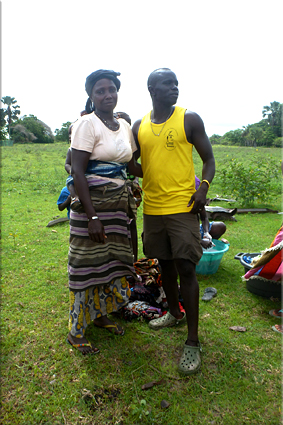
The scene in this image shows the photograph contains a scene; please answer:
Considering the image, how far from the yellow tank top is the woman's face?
34cm

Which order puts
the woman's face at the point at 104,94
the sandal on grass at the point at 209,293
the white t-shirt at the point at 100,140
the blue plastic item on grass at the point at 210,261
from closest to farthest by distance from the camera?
the white t-shirt at the point at 100,140 < the woman's face at the point at 104,94 < the sandal on grass at the point at 209,293 < the blue plastic item on grass at the point at 210,261

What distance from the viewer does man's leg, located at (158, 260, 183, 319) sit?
8.75 feet

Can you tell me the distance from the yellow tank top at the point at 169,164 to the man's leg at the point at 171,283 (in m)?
0.51

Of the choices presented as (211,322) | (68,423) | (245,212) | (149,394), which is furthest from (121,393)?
(245,212)

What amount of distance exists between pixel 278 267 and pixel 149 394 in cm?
174

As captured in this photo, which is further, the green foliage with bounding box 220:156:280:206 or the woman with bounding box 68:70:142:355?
the green foliage with bounding box 220:156:280:206

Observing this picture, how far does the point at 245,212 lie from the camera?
745 cm

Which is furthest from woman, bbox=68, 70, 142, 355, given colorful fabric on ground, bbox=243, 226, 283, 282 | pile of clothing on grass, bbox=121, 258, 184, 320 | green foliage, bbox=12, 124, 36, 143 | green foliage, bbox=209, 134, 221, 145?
green foliage, bbox=209, 134, 221, 145

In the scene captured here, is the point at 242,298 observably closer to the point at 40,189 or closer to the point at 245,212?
the point at 245,212

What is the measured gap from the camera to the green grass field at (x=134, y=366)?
77.8 inches

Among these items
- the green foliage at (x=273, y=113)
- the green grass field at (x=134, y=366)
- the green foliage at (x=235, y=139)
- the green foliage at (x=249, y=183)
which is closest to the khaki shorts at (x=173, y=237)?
the green grass field at (x=134, y=366)

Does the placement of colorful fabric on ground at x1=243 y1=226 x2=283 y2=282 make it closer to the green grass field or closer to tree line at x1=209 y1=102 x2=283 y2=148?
the green grass field

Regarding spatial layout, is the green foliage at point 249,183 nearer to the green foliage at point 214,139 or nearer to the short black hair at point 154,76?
the short black hair at point 154,76

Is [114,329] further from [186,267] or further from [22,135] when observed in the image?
[22,135]
